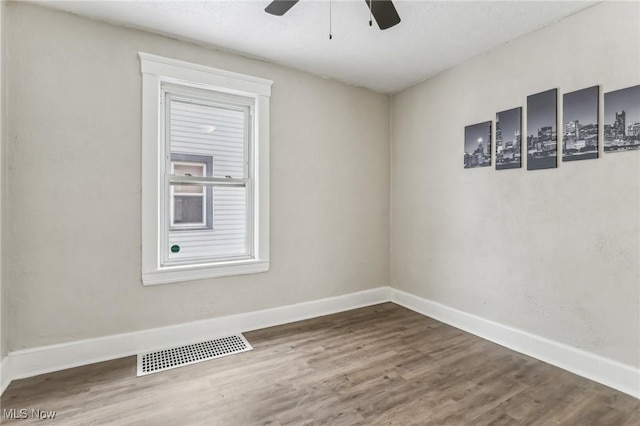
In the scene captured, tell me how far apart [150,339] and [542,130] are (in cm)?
367

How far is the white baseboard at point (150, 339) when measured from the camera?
7.05ft

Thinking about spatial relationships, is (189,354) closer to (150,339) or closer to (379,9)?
(150,339)

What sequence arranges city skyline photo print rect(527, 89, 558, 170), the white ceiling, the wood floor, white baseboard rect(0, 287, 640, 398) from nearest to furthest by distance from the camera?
the wood floor
white baseboard rect(0, 287, 640, 398)
the white ceiling
city skyline photo print rect(527, 89, 558, 170)

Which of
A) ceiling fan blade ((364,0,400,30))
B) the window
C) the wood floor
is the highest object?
ceiling fan blade ((364,0,400,30))

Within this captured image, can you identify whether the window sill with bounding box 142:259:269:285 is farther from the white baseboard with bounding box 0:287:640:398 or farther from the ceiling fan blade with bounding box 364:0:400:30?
the ceiling fan blade with bounding box 364:0:400:30

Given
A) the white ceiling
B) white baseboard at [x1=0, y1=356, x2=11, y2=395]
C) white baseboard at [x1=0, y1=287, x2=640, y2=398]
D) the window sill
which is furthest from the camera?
the window sill

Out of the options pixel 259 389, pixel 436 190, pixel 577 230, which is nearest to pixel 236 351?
pixel 259 389

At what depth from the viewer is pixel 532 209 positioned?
98.3 inches

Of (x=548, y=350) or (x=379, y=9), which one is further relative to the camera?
(x=548, y=350)

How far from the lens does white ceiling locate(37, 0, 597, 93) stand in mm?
2176

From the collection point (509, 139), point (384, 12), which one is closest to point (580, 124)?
point (509, 139)

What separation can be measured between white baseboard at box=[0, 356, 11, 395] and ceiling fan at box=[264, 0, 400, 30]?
2.91 m

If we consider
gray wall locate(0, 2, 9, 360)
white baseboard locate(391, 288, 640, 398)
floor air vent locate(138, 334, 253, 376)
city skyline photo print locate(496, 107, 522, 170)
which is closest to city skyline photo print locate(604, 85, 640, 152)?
city skyline photo print locate(496, 107, 522, 170)

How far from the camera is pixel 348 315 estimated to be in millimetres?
3371
